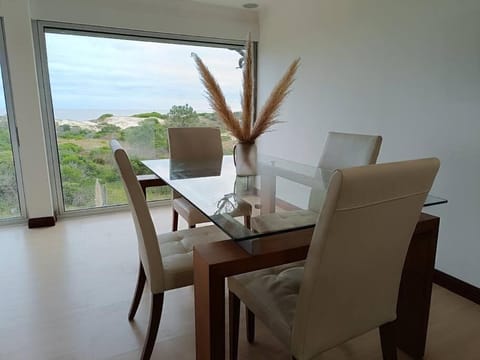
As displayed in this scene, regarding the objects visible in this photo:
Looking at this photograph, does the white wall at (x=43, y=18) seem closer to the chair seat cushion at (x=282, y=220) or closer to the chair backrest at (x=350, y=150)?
the chair backrest at (x=350, y=150)

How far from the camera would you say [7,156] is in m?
3.34

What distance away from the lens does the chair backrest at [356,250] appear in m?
0.93

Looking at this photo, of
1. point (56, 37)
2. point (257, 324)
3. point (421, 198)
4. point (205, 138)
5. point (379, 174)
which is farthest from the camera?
point (56, 37)

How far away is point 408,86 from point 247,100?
1255 millimetres

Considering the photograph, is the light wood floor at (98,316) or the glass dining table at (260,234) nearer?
the glass dining table at (260,234)

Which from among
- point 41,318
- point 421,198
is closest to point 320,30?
point 421,198

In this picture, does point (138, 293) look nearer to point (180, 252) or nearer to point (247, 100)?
point (180, 252)

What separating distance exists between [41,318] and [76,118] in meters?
2.30

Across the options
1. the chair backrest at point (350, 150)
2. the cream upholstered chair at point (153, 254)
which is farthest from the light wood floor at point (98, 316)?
the chair backrest at point (350, 150)

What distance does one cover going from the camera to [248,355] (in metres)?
1.67

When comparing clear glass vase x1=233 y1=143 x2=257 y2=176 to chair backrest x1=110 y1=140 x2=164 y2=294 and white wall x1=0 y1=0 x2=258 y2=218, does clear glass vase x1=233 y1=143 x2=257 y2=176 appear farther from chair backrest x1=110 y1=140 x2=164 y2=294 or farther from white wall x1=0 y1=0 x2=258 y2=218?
white wall x1=0 y1=0 x2=258 y2=218

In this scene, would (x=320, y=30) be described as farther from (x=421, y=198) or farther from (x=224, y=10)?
(x=421, y=198)

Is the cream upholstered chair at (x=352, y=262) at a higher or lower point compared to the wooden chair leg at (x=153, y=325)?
higher

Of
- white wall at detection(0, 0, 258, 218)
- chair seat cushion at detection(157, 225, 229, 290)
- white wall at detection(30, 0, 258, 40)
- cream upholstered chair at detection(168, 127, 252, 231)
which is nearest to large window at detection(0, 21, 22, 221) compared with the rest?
white wall at detection(0, 0, 258, 218)
